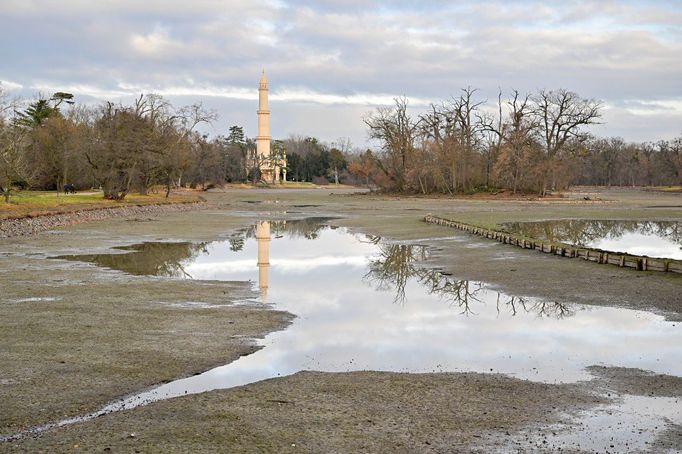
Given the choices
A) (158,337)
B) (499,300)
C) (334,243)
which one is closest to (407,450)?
(158,337)

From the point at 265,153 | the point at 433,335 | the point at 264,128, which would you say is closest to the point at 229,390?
the point at 433,335

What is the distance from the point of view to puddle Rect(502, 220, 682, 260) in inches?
1120

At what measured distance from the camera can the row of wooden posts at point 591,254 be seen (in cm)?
2056

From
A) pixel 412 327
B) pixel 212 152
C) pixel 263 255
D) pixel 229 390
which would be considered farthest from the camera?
pixel 212 152

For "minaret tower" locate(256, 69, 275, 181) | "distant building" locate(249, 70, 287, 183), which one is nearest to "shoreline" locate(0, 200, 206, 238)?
"distant building" locate(249, 70, 287, 183)

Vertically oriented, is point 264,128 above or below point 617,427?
above

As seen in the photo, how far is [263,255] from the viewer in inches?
1062

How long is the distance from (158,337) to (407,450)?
6.31 meters

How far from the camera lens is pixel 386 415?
27.0ft

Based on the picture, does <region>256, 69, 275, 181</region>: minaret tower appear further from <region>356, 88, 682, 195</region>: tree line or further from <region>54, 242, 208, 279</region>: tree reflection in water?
<region>54, 242, 208, 279</region>: tree reflection in water

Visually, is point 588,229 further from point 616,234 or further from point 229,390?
point 229,390

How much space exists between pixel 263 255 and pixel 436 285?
9.29 meters

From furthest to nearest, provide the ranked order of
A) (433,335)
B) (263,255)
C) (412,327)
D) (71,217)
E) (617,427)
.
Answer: (71,217)
(263,255)
(412,327)
(433,335)
(617,427)

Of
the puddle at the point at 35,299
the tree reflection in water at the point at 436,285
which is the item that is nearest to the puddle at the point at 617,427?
the tree reflection in water at the point at 436,285
